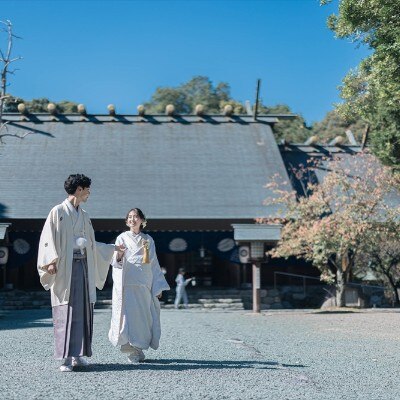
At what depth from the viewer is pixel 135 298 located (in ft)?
21.3

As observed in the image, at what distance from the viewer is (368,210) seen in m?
17.5

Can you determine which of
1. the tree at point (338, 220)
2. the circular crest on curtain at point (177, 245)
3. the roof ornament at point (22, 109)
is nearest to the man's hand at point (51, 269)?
the tree at point (338, 220)

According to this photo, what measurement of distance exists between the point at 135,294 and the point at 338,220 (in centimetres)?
1150

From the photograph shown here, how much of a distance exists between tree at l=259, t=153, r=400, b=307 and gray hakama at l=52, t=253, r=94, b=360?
1170 centimetres

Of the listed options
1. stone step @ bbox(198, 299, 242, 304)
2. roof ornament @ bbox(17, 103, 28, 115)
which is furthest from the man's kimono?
roof ornament @ bbox(17, 103, 28, 115)

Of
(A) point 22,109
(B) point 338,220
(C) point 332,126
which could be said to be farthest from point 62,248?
(C) point 332,126

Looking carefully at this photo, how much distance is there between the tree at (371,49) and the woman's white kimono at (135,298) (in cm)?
532

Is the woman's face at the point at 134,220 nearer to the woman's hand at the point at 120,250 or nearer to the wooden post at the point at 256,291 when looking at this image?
the woman's hand at the point at 120,250

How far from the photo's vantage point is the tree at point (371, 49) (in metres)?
9.98

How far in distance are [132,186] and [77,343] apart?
1576 centimetres

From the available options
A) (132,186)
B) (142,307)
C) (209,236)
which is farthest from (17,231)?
(142,307)

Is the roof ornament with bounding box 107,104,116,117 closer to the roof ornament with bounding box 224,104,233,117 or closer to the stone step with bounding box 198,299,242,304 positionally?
the roof ornament with bounding box 224,104,233,117

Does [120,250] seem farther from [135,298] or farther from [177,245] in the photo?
[177,245]

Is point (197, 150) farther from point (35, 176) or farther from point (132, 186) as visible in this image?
point (35, 176)
